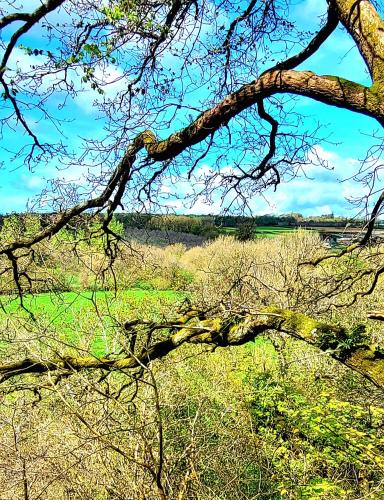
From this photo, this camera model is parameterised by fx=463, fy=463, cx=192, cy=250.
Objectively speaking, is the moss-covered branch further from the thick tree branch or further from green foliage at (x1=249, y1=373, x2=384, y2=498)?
green foliage at (x1=249, y1=373, x2=384, y2=498)

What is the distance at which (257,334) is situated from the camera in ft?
10.6

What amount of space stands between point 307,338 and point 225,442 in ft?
17.3

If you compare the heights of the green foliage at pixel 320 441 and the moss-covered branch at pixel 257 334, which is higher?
the moss-covered branch at pixel 257 334

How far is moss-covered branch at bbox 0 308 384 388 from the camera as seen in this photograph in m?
2.76

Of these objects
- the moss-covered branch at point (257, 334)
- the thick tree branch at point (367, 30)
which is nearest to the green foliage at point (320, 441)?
the moss-covered branch at point (257, 334)

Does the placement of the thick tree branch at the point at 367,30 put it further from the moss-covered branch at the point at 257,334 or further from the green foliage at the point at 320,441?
the green foliage at the point at 320,441

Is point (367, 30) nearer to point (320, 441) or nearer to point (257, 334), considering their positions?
point (257, 334)

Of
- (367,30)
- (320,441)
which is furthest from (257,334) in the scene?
(320,441)

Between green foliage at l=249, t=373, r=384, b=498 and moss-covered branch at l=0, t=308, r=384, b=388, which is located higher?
moss-covered branch at l=0, t=308, r=384, b=388

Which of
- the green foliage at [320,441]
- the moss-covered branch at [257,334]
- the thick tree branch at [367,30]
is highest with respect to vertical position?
the thick tree branch at [367,30]

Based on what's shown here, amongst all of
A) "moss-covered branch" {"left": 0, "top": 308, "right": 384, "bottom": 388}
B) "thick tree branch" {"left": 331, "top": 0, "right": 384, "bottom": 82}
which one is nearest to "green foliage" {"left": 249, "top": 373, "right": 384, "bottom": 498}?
"moss-covered branch" {"left": 0, "top": 308, "right": 384, "bottom": 388}

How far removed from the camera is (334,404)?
21.5 feet

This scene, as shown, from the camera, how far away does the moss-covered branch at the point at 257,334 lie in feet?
9.06

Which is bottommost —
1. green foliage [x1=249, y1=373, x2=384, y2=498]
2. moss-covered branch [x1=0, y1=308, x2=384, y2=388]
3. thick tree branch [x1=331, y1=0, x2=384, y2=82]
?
green foliage [x1=249, y1=373, x2=384, y2=498]
